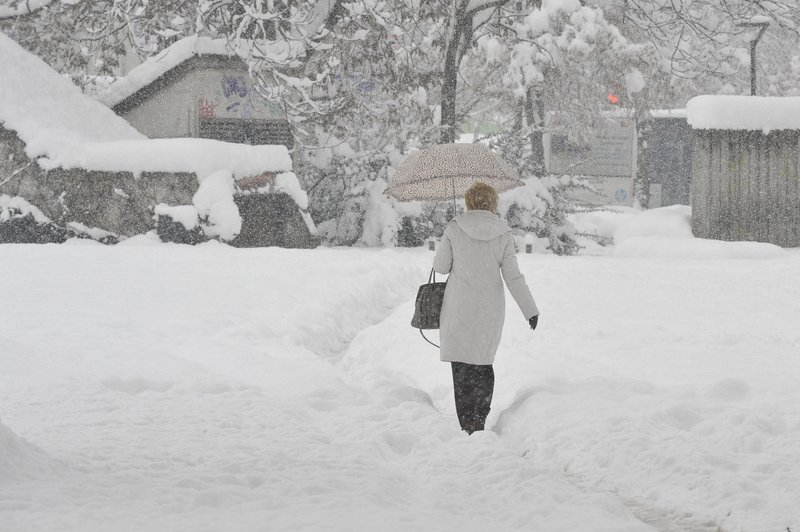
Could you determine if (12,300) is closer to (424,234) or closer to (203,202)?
(203,202)

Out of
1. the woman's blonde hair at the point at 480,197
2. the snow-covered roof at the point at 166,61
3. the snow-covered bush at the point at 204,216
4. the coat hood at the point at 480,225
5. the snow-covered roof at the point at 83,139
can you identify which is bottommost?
the snow-covered bush at the point at 204,216

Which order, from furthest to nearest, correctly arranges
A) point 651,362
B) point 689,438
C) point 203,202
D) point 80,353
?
point 203,202
point 651,362
point 80,353
point 689,438

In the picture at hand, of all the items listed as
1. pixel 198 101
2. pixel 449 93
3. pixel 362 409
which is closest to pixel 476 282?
pixel 362 409

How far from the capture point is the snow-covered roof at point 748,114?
18.9 metres

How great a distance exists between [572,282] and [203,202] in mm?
6108

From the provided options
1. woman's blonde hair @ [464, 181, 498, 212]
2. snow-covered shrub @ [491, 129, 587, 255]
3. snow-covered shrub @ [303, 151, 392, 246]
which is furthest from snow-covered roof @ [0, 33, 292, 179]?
woman's blonde hair @ [464, 181, 498, 212]

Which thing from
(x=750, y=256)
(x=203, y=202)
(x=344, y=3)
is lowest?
(x=750, y=256)

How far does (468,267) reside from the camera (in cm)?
692

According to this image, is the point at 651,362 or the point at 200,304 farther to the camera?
the point at 200,304

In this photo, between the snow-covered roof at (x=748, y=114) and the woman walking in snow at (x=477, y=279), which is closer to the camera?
the woman walking in snow at (x=477, y=279)

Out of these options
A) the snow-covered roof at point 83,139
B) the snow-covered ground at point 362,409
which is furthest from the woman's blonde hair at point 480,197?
the snow-covered roof at point 83,139

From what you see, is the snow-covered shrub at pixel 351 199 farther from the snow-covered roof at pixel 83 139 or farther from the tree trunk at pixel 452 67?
the snow-covered roof at pixel 83 139

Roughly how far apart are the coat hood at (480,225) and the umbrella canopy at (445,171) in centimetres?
227

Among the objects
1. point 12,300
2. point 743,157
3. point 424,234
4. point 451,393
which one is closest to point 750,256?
point 743,157
